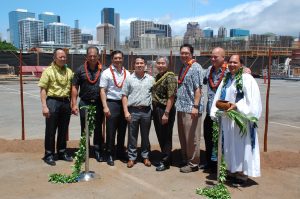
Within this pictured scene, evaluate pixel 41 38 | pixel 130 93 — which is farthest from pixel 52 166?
pixel 41 38

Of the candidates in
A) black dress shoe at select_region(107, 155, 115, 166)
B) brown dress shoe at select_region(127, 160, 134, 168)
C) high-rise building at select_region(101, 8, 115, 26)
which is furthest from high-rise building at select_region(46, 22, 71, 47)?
brown dress shoe at select_region(127, 160, 134, 168)

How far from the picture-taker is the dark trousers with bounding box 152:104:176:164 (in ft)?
19.2

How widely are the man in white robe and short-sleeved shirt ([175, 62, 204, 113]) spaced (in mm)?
475

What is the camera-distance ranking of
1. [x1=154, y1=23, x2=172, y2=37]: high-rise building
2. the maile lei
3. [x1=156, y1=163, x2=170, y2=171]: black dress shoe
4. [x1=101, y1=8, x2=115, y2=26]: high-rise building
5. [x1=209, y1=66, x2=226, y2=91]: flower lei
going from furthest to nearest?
[x1=101, y1=8, x2=115, y2=26]: high-rise building
[x1=154, y1=23, x2=172, y2=37]: high-rise building
[x1=156, y1=163, x2=170, y2=171]: black dress shoe
[x1=209, y1=66, x2=226, y2=91]: flower lei
the maile lei

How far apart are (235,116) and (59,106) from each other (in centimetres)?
295

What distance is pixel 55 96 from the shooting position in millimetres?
6098

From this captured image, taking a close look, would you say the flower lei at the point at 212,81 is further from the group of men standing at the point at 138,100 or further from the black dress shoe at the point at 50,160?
the black dress shoe at the point at 50,160

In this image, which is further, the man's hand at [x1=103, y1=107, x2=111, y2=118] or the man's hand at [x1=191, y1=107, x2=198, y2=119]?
the man's hand at [x1=103, y1=107, x2=111, y2=118]

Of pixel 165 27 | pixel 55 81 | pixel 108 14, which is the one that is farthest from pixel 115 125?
pixel 108 14

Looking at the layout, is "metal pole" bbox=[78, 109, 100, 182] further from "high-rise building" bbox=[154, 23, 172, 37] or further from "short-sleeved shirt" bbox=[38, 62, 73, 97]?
"high-rise building" bbox=[154, 23, 172, 37]

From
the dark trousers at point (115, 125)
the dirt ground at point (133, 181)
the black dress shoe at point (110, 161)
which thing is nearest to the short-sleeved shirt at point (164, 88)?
the dark trousers at point (115, 125)

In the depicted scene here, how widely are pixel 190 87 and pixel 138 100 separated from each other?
34.3 inches

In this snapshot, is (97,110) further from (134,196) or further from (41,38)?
(41,38)

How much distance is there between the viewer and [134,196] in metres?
4.86
